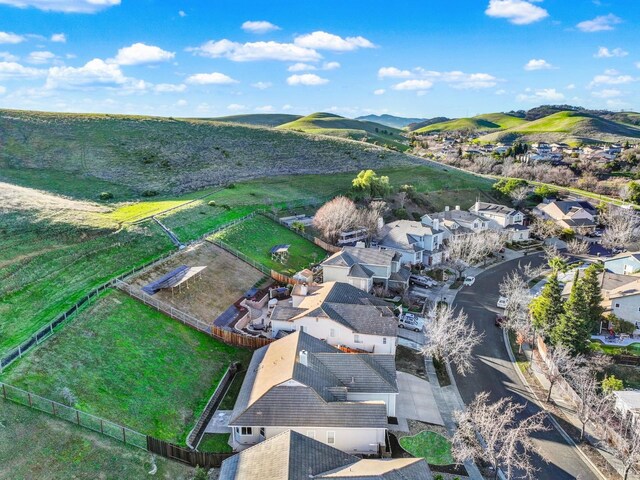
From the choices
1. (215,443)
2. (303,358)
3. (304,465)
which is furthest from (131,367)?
(304,465)

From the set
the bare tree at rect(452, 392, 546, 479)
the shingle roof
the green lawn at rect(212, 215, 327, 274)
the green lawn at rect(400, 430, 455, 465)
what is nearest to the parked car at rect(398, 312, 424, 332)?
the shingle roof

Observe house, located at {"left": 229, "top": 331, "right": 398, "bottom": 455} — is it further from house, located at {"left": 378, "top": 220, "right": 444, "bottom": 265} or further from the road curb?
house, located at {"left": 378, "top": 220, "right": 444, "bottom": 265}

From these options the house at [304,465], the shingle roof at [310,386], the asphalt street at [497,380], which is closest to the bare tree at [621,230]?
the asphalt street at [497,380]

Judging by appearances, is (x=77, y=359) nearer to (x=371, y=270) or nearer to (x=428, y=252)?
(x=371, y=270)

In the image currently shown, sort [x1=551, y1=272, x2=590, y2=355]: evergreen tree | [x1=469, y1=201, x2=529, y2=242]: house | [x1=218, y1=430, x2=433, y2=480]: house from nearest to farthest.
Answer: [x1=218, y1=430, x2=433, y2=480]: house
[x1=551, y1=272, x2=590, y2=355]: evergreen tree
[x1=469, y1=201, x2=529, y2=242]: house

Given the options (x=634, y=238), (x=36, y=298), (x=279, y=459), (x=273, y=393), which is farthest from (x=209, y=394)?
(x=634, y=238)

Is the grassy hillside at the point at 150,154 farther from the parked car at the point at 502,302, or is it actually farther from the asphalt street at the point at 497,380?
the parked car at the point at 502,302
